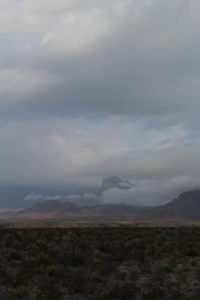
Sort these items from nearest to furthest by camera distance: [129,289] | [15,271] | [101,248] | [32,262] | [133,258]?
1. [129,289]
2. [15,271]
3. [32,262]
4. [133,258]
5. [101,248]

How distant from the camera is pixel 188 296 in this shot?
1530cm

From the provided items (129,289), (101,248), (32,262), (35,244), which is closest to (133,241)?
(101,248)

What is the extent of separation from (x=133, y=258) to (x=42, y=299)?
9630mm

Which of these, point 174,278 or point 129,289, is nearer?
point 129,289

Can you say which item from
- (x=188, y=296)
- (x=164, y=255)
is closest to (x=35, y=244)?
(x=164, y=255)

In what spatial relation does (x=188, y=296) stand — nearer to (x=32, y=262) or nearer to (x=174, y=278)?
(x=174, y=278)

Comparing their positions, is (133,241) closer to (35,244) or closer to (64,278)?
(35,244)

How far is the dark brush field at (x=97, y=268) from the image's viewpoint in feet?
51.5

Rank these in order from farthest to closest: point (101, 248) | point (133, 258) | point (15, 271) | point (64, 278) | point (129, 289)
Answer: point (101, 248), point (133, 258), point (15, 271), point (64, 278), point (129, 289)

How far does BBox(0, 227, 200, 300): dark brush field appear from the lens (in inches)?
618

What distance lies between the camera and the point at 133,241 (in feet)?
96.2

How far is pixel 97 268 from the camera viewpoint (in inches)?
798

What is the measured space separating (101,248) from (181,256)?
553 centimetres

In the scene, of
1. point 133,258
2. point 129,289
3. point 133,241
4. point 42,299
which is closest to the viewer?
point 42,299
